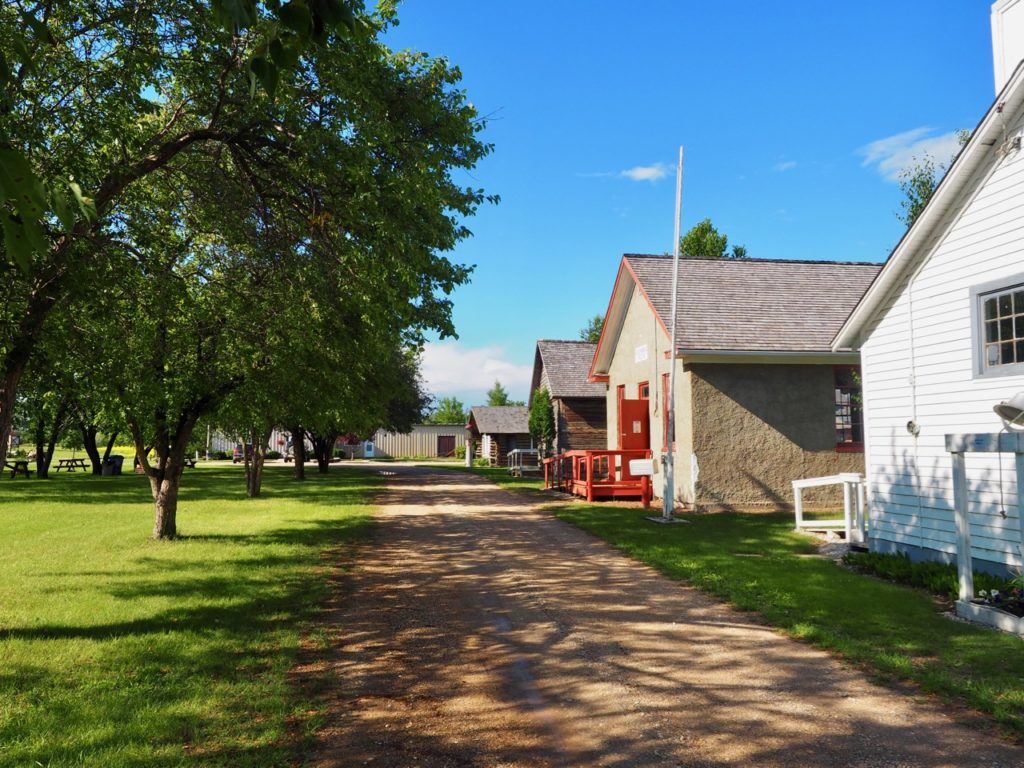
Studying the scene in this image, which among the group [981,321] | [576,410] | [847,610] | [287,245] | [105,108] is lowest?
[847,610]

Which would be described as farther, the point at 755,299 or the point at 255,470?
the point at 255,470

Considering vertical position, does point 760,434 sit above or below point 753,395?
below

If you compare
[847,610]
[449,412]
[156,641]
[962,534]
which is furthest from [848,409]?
[449,412]

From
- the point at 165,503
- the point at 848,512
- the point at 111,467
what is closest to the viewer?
the point at 848,512

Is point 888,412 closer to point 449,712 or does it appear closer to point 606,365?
point 449,712

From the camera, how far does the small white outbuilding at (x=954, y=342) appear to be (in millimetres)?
8695

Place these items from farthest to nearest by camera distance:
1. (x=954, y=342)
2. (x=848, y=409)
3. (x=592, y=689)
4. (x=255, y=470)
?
(x=255, y=470), (x=848, y=409), (x=954, y=342), (x=592, y=689)

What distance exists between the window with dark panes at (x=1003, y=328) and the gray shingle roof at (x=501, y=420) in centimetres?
4148

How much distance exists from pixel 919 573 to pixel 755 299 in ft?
36.6

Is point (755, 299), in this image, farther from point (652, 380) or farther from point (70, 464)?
point (70, 464)

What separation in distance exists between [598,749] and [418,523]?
11.7 metres

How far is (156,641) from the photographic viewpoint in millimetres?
6543

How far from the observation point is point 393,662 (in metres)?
5.97

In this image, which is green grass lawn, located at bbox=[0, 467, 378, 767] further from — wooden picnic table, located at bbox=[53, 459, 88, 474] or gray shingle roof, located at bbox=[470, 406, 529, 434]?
gray shingle roof, located at bbox=[470, 406, 529, 434]
